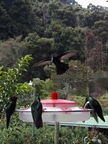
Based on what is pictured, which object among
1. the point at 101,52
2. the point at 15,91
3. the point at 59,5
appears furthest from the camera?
the point at 59,5

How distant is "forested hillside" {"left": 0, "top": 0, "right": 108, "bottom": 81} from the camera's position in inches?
823

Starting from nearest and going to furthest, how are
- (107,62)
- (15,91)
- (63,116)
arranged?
(63,116), (15,91), (107,62)

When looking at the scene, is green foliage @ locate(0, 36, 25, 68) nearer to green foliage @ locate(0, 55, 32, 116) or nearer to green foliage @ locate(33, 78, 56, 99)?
green foliage @ locate(33, 78, 56, 99)

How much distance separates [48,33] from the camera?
27922mm

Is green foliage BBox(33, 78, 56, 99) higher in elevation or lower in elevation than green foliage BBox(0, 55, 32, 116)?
lower

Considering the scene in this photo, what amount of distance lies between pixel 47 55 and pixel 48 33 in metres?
13.9

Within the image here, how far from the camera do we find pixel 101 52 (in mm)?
21109

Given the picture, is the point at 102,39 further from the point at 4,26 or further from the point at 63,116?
the point at 63,116

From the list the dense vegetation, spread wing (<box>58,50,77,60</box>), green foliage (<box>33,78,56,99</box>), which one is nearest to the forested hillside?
the dense vegetation

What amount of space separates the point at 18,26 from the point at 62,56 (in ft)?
84.5

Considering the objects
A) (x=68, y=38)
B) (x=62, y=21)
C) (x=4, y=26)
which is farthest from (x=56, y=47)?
(x=62, y=21)

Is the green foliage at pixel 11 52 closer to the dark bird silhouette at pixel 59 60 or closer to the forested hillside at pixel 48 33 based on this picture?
the forested hillside at pixel 48 33

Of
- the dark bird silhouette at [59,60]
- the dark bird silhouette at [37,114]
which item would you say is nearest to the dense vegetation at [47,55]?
the dark bird silhouette at [59,60]

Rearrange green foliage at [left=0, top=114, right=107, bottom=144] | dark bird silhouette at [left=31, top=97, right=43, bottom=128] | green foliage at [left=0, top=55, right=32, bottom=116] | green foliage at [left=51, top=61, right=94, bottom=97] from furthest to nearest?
green foliage at [left=51, top=61, right=94, bottom=97]
green foliage at [left=0, top=114, right=107, bottom=144]
green foliage at [left=0, top=55, right=32, bottom=116]
dark bird silhouette at [left=31, top=97, right=43, bottom=128]
